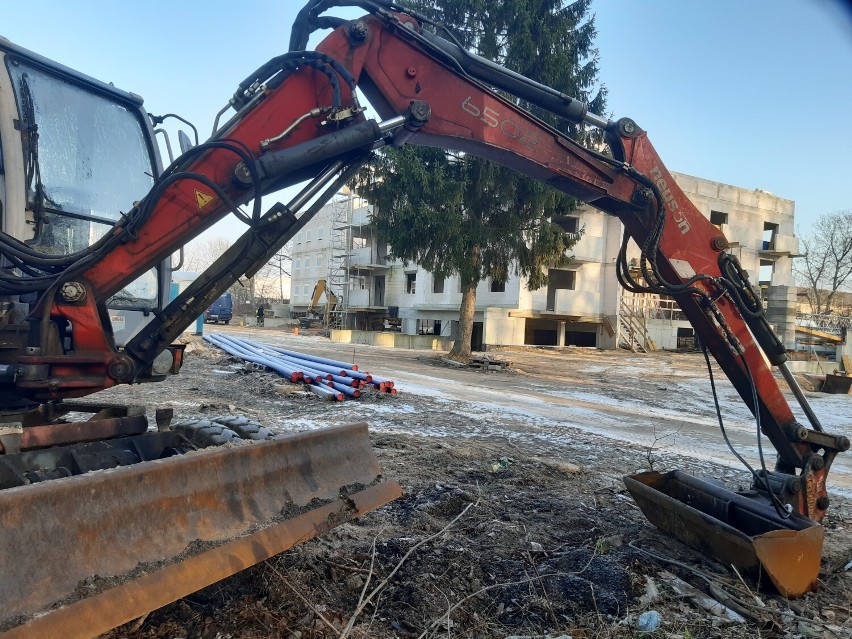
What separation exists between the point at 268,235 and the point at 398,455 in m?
3.30

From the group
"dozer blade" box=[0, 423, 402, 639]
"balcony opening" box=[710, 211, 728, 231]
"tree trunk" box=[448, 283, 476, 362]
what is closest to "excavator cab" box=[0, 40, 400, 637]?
"dozer blade" box=[0, 423, 402, 639]

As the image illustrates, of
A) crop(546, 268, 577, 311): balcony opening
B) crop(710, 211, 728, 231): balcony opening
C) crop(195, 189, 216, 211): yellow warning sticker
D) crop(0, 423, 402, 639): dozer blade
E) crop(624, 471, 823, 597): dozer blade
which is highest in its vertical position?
crop(710, 211, 728, 231): balcony opening

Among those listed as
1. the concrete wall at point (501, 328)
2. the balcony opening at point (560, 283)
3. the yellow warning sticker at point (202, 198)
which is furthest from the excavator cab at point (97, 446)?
the balcony opening at point (560, 283)

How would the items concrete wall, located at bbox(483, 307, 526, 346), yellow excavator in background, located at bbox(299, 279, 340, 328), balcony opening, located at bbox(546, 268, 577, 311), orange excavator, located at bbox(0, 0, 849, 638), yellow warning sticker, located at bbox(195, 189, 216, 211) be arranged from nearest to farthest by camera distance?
orange excavator, located at bbox(0, 0, 849, 638), yellow warning sticker, located at bbox(195, 189, 216, 211), concrete wall, located at bbox(483, 307, 526, 346), balcony opening, located at bbox(546, 268, 577, 311), yellow excavator in background, located at bbox(299, 279, 340, 328)

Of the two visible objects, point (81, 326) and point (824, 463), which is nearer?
point (81, 326)

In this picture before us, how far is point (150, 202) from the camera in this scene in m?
3.19

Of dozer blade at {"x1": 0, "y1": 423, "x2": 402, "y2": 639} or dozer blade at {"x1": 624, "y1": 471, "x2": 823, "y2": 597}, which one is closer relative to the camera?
dozer blade at {"x1": 0, "y1": 423, "x2": 402, "y2": 639}

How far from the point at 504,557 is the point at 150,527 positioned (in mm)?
2093

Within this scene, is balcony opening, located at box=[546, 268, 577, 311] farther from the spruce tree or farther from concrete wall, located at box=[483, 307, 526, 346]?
the spruce tree

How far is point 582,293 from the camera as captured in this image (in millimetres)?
28422

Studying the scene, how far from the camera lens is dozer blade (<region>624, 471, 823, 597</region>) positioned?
332 centimetres

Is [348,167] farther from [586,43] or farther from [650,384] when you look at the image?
[586,43]

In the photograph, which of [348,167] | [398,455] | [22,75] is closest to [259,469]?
[348,167]

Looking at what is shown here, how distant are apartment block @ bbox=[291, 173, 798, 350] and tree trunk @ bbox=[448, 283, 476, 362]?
330 centimetres
